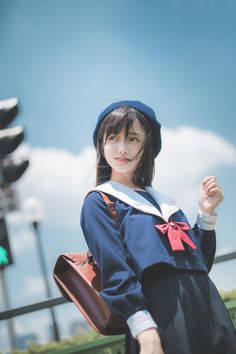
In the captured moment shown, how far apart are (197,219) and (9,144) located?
192 cm

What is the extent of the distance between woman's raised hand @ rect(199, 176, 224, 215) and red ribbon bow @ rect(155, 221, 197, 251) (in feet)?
0.69

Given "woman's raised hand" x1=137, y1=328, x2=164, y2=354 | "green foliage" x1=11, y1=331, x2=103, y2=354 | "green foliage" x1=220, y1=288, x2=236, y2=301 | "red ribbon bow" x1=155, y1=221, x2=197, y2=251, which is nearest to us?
"woman's raised hand" x1=137, y1=328, x2=164, y2=354

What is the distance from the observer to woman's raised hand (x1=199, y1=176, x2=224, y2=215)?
1.79m

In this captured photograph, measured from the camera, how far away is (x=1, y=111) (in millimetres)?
3436

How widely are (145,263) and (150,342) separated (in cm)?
24

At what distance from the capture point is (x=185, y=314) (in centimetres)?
142

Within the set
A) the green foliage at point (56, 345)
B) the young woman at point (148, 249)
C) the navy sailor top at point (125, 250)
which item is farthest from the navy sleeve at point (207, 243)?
the green foliage at point (56, 345)

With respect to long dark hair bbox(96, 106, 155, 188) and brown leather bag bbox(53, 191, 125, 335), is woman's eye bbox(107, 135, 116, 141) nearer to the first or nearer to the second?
long dark hair bbox(96, 106, 155, 188)

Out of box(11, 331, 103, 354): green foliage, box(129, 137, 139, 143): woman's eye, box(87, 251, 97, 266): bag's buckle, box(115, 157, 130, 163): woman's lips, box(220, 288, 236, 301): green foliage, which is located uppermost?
box(129, 137, 139, 143): woman's eye

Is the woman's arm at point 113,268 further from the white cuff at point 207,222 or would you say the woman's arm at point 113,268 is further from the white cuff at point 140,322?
the white cuff at point 207,222

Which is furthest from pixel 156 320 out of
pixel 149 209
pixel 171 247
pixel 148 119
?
pixel 148 119

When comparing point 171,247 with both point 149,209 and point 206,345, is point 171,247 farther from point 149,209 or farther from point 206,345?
point 206,345

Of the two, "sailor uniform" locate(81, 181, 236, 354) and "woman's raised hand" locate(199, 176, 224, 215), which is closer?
"sailor uniform" locate(81, 181, 236, 354)

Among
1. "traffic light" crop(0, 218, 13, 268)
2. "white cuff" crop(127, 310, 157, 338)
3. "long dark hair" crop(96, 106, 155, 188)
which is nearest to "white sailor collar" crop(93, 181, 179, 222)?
"long dark hair" crop(96, 106, 155, 188)
